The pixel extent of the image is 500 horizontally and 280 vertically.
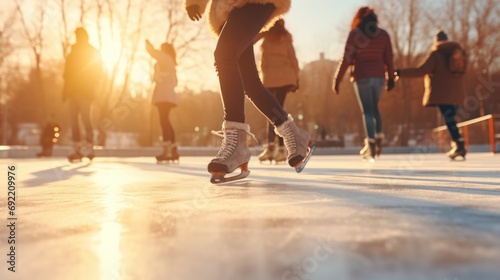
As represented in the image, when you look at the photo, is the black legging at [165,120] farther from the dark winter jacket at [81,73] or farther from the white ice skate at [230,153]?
the white ice skate at [230,153]

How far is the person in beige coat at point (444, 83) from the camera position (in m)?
5.65

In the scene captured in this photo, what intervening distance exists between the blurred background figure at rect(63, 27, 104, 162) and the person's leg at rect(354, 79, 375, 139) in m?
3.95

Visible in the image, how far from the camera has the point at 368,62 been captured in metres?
5.32

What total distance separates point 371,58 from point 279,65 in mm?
1152

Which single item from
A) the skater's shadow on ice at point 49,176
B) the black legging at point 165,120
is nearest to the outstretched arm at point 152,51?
the black legging at point 165,120

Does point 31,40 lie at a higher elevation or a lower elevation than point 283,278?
higher

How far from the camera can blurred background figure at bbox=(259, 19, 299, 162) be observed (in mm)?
5461

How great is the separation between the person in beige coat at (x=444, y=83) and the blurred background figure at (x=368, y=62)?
1.78ft

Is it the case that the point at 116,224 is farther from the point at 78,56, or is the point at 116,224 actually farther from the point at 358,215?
the point at 78,56

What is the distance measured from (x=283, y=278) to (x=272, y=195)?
3.58 feet

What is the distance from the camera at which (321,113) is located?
32625 millimetres

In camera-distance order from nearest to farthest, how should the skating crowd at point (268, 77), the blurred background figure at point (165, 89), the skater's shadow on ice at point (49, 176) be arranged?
the skating crowd at point (268, 77) → the skater's shadow on ice at point (49, 176) → the blurred background figure at point (165, 89)

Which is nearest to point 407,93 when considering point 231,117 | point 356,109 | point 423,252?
point 356,109

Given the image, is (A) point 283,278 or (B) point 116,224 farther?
(B) point 116,224
